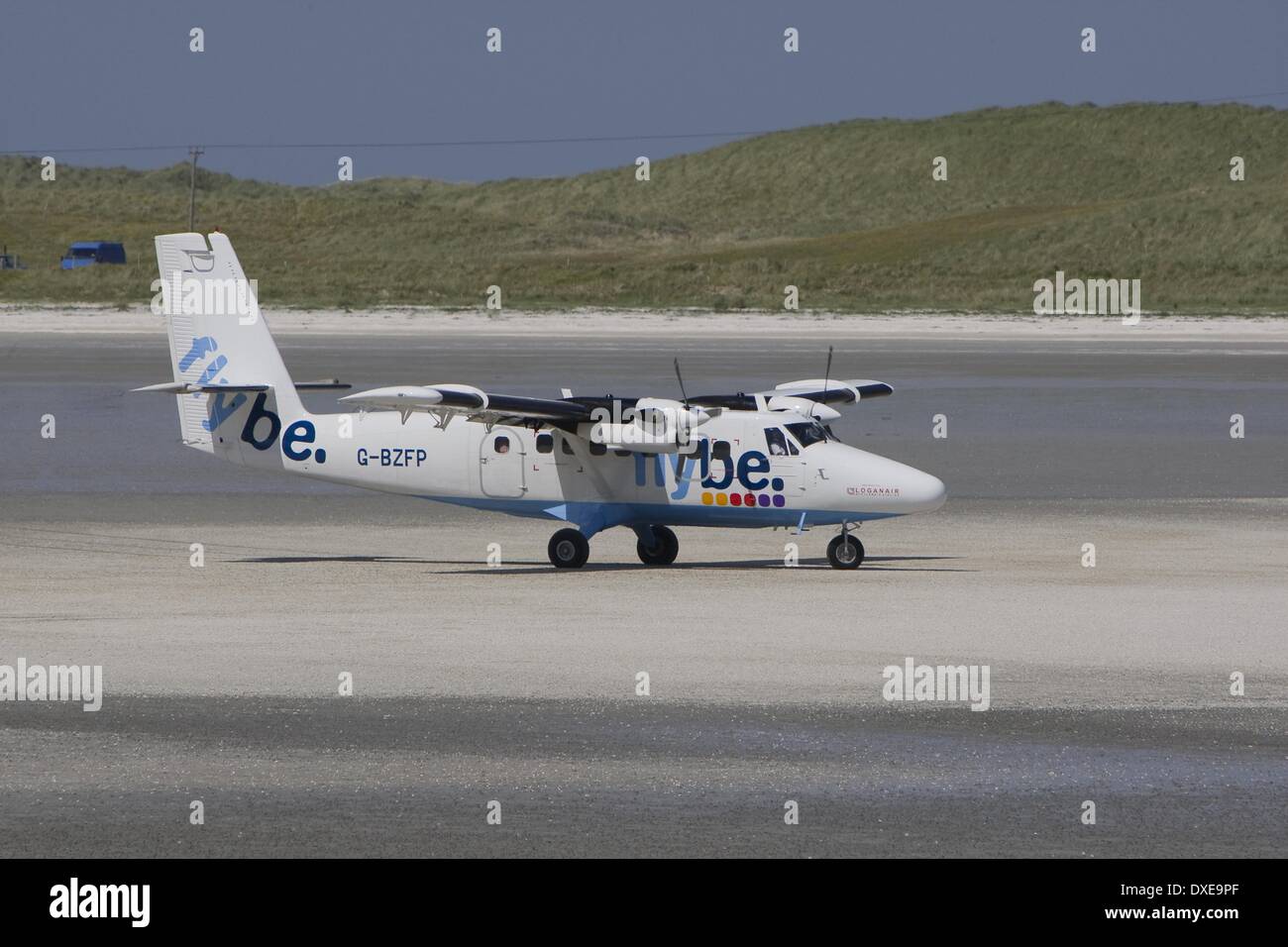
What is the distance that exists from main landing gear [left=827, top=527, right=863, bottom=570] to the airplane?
0.8 inches

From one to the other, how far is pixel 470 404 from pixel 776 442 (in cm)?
381

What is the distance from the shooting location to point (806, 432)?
22734mm

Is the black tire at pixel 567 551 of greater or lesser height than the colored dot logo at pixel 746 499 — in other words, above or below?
below

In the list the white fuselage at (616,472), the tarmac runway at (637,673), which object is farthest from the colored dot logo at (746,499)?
the tarmac runway at (637,673)

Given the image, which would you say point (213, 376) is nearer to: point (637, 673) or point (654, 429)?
point (654, 429)

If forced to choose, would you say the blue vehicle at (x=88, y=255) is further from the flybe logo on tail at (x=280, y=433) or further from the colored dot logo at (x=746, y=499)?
the colored dot logo at (x=746, y=499)

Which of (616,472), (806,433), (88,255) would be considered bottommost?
(616,472)

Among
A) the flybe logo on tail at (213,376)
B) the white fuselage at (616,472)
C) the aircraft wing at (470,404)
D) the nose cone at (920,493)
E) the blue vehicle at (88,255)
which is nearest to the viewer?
the aircraft wing at (470,404)

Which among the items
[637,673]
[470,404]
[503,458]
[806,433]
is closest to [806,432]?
[806,433]

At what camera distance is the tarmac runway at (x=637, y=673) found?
37.0 ft

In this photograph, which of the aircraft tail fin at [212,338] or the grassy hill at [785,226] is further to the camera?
the grassy hill at [785,226]

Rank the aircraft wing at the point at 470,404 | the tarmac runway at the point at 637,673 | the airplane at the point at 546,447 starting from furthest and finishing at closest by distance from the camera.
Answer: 1. the airplane at the point at 546,447
2. the aircraft wing at the point at 470,404
3. the tarmac runway at the point at 637,673

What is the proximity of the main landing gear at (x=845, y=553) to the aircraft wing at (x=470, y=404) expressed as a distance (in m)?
3.34

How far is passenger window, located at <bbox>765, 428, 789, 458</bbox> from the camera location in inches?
885
